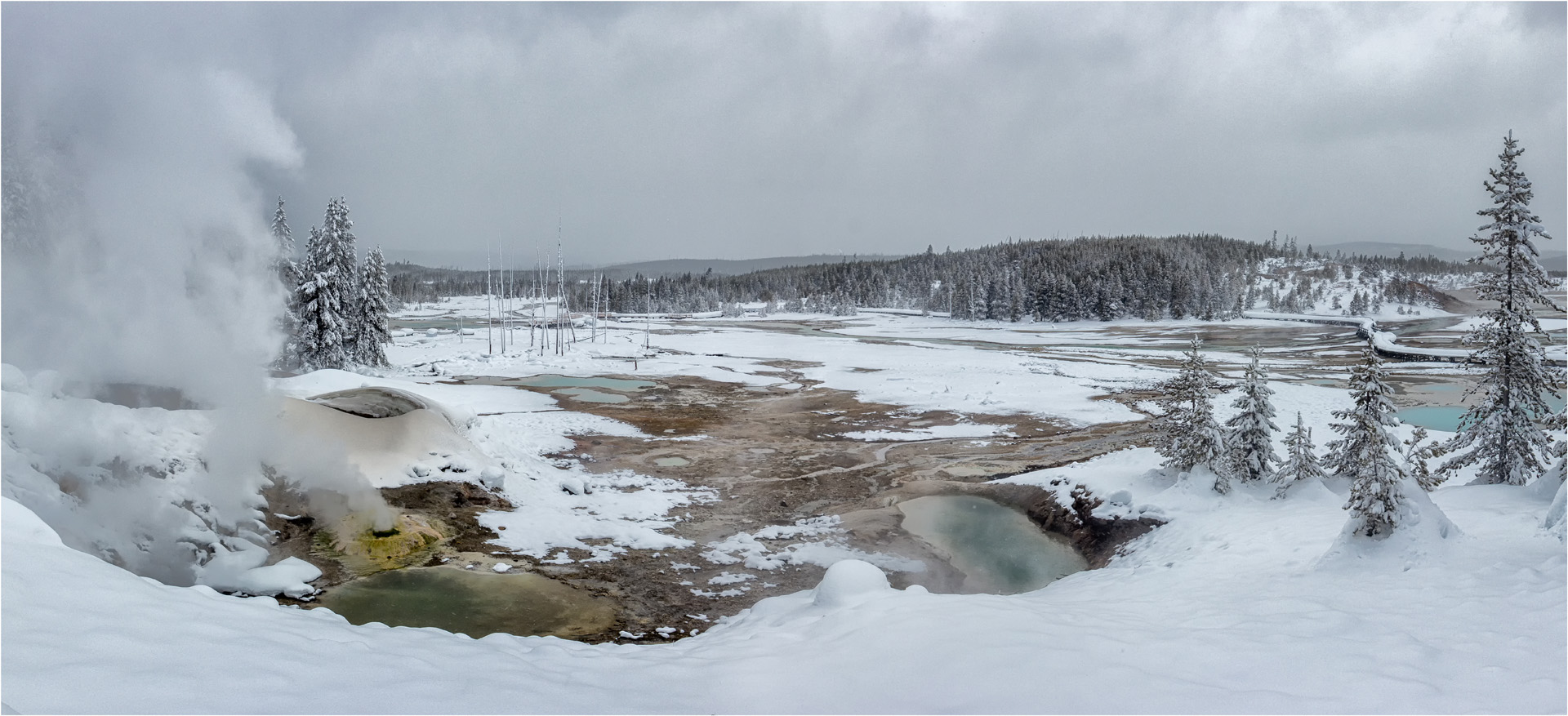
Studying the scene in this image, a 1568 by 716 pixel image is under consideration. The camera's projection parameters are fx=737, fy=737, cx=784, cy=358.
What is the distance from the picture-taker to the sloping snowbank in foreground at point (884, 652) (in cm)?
489

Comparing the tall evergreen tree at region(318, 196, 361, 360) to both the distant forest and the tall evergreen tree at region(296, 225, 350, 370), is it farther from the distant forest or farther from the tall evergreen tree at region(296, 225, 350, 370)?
the distant forest

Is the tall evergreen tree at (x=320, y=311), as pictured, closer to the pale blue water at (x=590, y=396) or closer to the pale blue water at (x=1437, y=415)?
the pale blue water at (x=590, y=396)

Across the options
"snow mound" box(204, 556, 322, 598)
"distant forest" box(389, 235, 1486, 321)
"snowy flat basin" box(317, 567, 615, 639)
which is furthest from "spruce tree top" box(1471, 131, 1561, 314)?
"distant forest" box(389, 235, 1486, 321)

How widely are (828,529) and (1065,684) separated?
10288mm

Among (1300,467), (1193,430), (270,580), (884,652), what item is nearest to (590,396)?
(270,580)

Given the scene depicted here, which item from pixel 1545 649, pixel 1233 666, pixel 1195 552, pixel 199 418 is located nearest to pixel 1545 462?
pixel 1195 552

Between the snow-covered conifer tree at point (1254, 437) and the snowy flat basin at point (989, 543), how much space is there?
13.7 ft

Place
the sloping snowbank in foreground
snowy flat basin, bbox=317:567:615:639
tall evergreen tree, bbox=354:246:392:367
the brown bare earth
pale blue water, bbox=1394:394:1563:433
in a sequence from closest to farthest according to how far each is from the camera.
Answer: the sloping snowbank in foreground < snowy flat basin, bbox=317:567:615:639 < the brown bare earth < pale blue water, bbox=1394:394:1563:433 < tall evergreen tree, bbox=354:246:392:367

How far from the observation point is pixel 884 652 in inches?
268

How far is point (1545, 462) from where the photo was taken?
49.9 feet

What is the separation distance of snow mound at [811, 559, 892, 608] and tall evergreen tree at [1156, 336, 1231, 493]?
10231mm

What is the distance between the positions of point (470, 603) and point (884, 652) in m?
7.91

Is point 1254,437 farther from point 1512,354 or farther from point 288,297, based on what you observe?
point 288,297

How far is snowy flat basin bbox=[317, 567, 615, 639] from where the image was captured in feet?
36.2
